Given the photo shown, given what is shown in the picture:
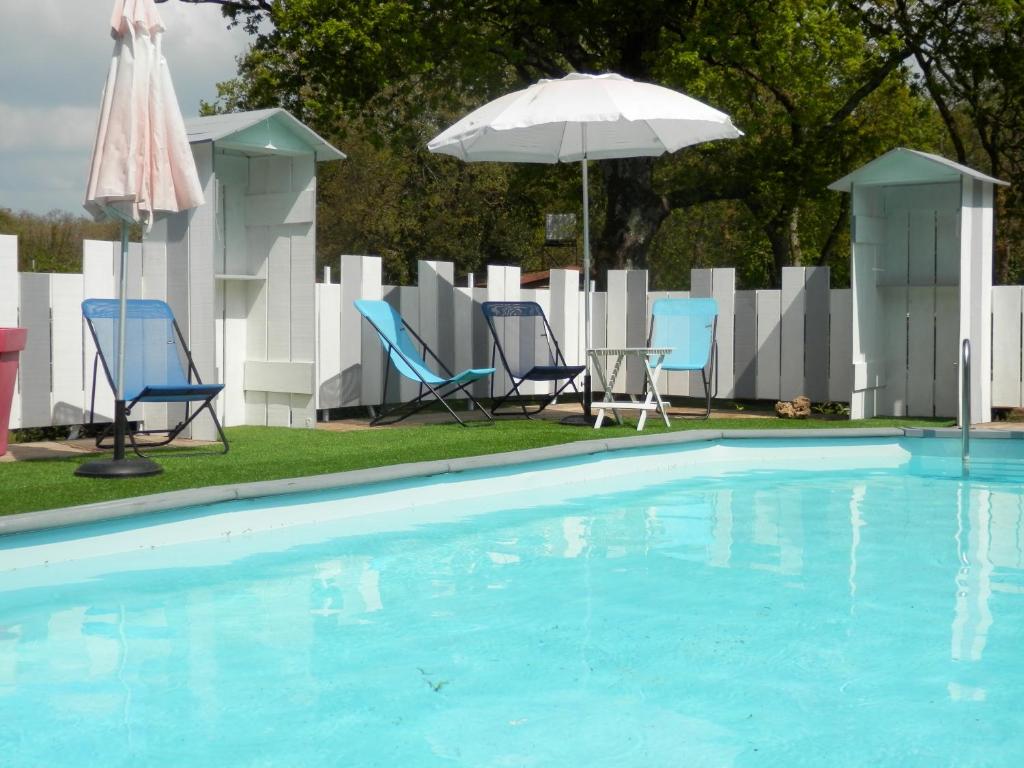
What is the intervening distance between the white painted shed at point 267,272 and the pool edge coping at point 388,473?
101 inches

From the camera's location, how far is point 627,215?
52.4 feet

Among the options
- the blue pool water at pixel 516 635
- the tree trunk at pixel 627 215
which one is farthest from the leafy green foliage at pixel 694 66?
the blue pool water at pixel 516 635

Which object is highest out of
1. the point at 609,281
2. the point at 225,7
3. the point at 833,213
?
the point at 225,7

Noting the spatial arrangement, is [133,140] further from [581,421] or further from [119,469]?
[581,421]

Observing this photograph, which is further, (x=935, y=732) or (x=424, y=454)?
(x=424, y=454)

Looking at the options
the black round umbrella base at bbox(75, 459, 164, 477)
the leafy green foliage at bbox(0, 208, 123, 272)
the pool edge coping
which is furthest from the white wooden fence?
the leafy green foliage at bbox(0, 208, 123, 272)

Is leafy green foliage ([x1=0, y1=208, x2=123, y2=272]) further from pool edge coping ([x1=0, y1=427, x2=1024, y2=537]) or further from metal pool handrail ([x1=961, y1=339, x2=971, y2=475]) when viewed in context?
metal pool handrail ([x1=961, y1=339, x2=971, y2=475])

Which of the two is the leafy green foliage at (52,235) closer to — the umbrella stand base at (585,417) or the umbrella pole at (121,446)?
the umbrella stand base at (585,417)

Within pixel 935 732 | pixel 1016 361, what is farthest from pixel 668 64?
pixel 935 732

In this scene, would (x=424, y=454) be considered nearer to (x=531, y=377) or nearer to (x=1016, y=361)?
(x=531, y=377)

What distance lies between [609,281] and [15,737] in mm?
8740

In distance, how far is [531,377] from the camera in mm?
9500

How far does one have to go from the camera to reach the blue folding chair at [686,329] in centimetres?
976

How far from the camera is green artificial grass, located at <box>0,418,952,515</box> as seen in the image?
5391mm
